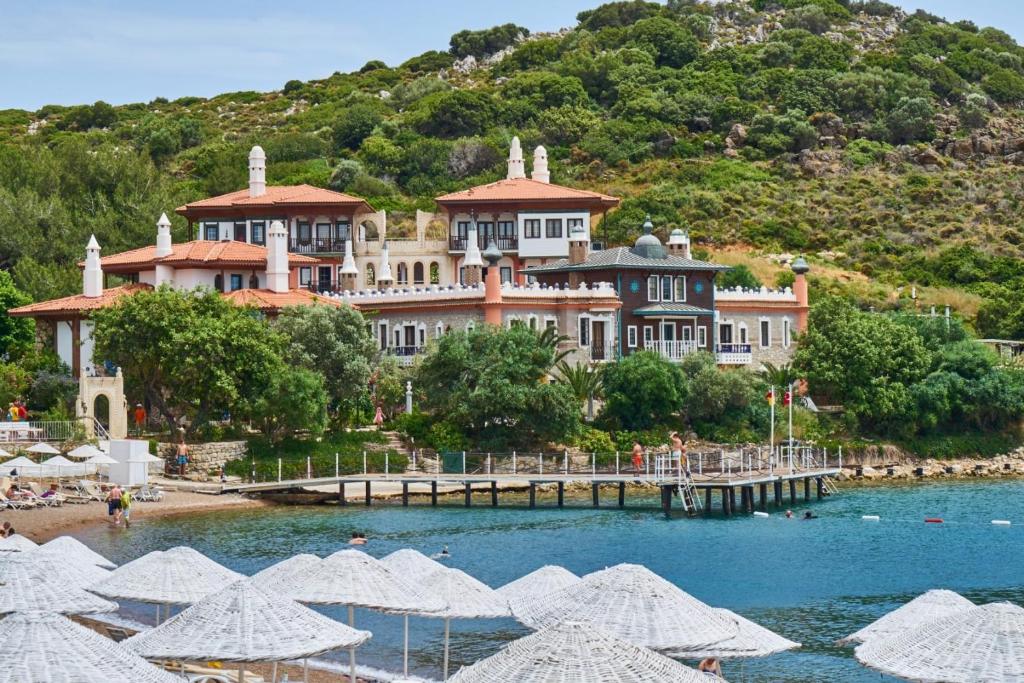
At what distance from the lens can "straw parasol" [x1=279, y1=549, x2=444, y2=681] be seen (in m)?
30.1

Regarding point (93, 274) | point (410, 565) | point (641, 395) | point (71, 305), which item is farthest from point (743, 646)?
point (93, 274)

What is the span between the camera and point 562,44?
17012 cm

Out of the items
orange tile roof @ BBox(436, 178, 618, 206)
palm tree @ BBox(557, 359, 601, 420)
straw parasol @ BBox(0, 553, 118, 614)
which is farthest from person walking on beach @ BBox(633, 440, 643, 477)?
straw parasol @ BBox(0, 553, 118, 614)

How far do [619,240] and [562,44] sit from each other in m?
61.9

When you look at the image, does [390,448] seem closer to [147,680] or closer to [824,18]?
[147,680]

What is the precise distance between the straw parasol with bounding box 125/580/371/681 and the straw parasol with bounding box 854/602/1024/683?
781 cm

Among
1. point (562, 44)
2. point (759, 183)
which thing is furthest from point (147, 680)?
point (562, 44)

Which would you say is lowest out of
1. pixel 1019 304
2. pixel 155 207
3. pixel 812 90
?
pixel 1019 304

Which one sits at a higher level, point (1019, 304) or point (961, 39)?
point (961, 39)

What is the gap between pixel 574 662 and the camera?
18734mm

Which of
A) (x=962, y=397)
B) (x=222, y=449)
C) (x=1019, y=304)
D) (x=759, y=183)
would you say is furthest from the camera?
(x=759, y=183)

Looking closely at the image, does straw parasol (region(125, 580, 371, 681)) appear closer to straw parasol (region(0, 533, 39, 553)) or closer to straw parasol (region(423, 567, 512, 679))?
straw parasol (region(423, 567, 512, 679))

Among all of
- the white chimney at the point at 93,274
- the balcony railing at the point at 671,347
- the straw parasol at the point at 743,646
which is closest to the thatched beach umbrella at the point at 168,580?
the straw parasol at the point at 743,646

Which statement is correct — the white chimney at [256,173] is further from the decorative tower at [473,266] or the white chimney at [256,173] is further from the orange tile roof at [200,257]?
the decorative tower at [473,266]
